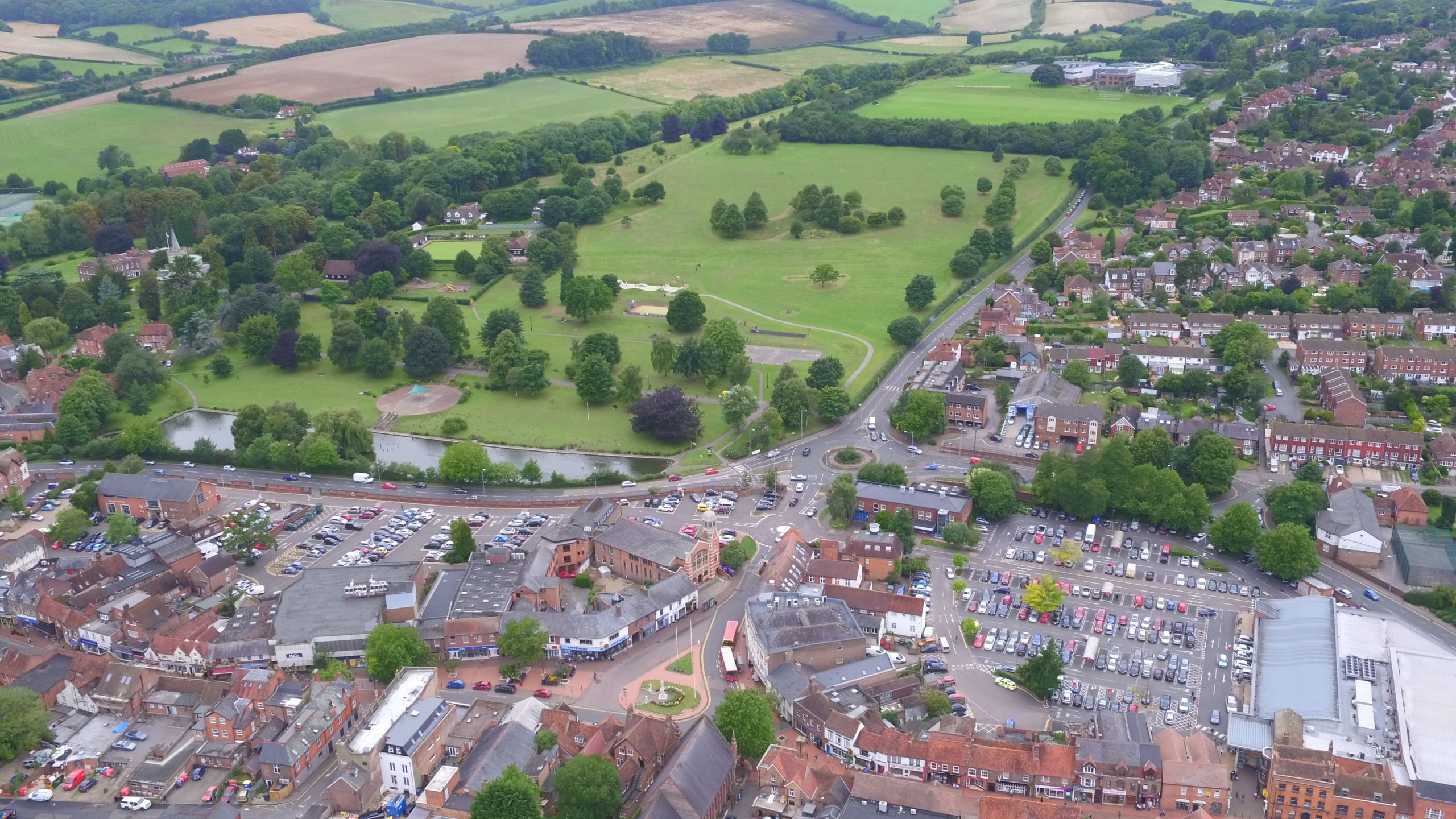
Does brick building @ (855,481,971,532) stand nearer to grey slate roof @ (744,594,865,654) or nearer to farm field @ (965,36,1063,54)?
grey slate roof @ (744,594,865,654)

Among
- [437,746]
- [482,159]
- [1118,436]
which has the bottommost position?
[437,746]

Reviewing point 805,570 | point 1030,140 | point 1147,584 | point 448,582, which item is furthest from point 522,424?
point 1030,140

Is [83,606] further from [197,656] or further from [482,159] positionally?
[482,159]

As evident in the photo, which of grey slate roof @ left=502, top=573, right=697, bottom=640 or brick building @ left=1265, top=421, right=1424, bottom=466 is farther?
brick building @ left=1265, top=421, right=1424, bottom=466

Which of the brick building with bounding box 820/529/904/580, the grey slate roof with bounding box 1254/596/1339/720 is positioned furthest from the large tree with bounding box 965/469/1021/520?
the grey slate roof with bounding box 1254/596/1339/720

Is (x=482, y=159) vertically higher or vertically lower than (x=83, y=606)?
higher

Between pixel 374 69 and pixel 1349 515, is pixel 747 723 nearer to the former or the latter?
pixel 1349 515
